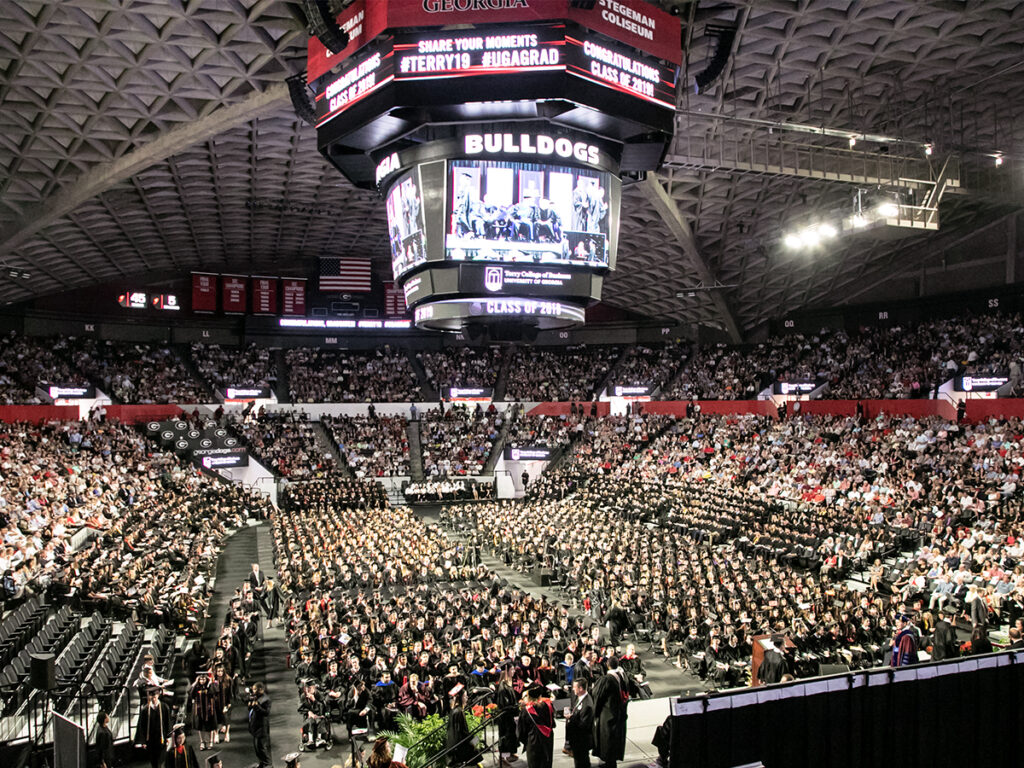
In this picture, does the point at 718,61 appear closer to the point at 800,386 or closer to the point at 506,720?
the point at 506,720

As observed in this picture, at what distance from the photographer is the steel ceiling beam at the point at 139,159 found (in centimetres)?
2492

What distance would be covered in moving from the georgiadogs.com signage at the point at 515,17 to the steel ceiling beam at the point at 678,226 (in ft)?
33.6

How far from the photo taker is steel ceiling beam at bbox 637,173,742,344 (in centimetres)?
3309

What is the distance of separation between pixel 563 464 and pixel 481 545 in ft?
54.7

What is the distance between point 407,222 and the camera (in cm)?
1841

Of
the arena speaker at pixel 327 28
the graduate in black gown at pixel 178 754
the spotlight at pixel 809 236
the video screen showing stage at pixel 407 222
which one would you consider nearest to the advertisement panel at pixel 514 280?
the video screen showing stage at pixel 407 222

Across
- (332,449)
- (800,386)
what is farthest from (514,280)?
(332,449)

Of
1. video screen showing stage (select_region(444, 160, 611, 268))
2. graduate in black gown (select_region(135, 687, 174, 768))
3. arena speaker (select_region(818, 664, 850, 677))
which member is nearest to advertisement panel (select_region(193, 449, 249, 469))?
video screen showing stage (select_region(444, 160, 611, 268))

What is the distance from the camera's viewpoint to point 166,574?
2145cm

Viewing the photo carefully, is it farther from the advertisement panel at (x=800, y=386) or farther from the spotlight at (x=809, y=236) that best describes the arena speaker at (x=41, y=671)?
the advertisement panel at (x=800, y=386)

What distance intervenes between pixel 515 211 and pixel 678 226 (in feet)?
72.0

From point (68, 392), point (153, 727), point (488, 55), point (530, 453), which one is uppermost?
point (488, 55)

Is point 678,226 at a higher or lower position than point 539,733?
higher

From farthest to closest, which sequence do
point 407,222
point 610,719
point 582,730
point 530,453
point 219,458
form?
1. point 530,453
2. point 219,458
3. point 407,222
4. point 582,730
5. point 610,719
